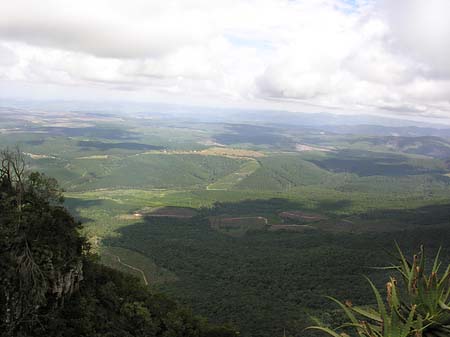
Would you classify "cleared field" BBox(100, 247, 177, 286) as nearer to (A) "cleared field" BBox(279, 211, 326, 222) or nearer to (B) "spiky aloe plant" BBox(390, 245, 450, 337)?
(A) "cleared field" BBox(279, 211, 326, 222)

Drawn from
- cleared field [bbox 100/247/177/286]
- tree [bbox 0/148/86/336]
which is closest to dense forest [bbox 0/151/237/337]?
tree [bbox 0/148/86/336]

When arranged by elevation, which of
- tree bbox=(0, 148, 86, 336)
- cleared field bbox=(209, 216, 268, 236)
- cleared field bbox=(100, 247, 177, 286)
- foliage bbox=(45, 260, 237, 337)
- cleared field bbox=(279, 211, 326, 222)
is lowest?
cleared field bbox=(209, 216, 268, 236)

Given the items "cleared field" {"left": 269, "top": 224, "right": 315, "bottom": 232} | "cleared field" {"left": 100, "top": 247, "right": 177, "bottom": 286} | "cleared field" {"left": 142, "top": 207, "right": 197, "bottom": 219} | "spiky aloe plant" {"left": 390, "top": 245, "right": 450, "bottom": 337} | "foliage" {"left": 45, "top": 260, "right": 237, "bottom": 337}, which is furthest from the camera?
"cleared field" {"left": 142, "top": 207, "right": 197, "bottom": 219}

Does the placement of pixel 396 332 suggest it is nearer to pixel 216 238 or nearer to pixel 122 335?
pixel 122 335

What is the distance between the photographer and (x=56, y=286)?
125 feet

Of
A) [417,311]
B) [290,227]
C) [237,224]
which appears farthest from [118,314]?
[237,224]

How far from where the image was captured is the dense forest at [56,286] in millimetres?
34000

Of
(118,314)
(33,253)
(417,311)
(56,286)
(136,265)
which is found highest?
(417,311)

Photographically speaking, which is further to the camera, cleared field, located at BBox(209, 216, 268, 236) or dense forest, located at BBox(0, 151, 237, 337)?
cleared field, located at BBox(209, 216, 268, 236)

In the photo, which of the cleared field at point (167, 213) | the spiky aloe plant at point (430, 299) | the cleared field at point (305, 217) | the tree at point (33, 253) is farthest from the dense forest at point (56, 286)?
the cleared field at point (305, 217)

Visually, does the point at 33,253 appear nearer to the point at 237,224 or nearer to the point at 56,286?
the point at 56,286

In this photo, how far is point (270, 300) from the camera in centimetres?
8931

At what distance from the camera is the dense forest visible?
112ft

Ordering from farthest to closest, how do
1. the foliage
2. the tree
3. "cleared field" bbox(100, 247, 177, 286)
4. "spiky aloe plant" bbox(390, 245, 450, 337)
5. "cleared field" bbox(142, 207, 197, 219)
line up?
1. "cleared field" bbox(142, 207, 197, 219)
2. "cleared field" bbox(100, 247, 177, 286)
3. the foliage
4. the tree
5. "spiky aloe plant" bbox(390, 245, 450, 337)
